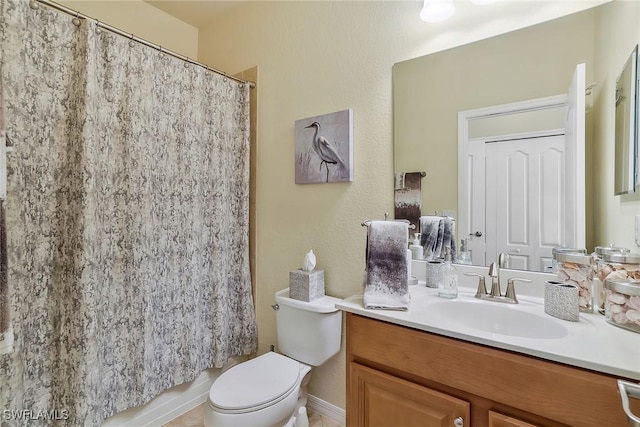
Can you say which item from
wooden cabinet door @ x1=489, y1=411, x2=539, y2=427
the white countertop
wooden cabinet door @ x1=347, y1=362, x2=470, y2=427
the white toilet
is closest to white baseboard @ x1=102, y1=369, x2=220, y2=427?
the white toilet

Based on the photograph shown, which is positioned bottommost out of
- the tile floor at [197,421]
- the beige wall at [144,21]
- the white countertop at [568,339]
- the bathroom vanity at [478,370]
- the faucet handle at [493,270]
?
the tile floor at [197,421]

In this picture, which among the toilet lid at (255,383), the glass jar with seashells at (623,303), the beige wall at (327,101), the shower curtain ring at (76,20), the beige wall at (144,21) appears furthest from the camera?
the beige wall at (144,21)

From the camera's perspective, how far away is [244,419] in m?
1.21

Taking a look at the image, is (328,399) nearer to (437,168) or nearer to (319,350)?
(319,350)

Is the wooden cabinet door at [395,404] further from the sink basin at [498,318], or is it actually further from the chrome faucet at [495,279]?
the chrome faucet at [495,279]

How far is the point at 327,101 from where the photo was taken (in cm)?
176

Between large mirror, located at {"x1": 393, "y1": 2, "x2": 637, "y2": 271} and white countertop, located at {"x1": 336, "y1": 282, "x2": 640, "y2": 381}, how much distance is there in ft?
1.06

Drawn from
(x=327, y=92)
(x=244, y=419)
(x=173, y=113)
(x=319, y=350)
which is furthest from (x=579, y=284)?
(x=173, y=113)

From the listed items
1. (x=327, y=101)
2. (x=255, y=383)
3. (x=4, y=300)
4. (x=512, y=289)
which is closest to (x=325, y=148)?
(x=327, y=101)

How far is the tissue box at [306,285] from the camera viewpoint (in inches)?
64.0

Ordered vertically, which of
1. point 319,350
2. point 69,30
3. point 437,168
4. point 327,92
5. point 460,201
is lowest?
point 319,350

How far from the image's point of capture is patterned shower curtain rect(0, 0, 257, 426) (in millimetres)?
1252

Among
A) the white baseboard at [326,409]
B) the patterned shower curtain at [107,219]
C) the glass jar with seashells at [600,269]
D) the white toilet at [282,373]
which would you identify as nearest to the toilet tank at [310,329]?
the white toilet at [282,373]

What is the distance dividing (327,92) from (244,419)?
1666 millimetres
